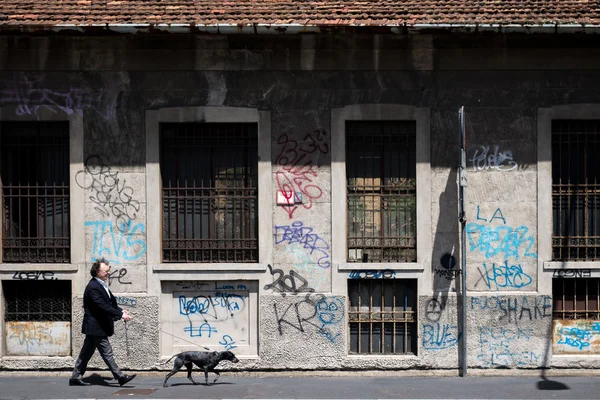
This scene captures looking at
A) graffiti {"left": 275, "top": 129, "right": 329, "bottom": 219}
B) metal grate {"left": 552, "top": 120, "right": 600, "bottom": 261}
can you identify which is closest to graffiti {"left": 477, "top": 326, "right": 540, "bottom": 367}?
metal grate {"left": 552, "top": 120, "right": 600, "bottom": 261}

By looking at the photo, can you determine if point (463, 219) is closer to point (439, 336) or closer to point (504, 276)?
point (504, 276)

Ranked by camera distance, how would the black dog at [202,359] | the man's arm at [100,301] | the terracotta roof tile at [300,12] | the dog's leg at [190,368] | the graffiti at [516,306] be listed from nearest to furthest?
1. the man's arm at [100,301]
2. the black dog at [202,359]
3. the dog's leg at [190,368]
4. the terracotta roof tile at [300,12]
5. the graffiti at [516,306]

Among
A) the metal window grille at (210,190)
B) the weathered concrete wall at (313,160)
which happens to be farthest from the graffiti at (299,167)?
the metal window grille at (210,190)

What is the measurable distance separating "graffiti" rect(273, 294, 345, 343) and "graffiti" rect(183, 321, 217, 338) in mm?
939

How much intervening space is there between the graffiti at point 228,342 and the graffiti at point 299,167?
187 cm

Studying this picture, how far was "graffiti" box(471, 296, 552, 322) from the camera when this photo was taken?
1209 centimetres

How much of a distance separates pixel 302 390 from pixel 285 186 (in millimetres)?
2752

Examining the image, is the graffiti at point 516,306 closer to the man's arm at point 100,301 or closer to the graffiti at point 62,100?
the man's arm at point 100,301

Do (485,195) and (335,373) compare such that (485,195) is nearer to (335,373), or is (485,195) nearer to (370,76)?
(370,76)

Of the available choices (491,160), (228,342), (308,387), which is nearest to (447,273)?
(491,160)

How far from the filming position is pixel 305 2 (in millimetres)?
12305

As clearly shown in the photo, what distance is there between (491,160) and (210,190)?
3815 millimetres

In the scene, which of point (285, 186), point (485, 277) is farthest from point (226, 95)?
point (485, 277)

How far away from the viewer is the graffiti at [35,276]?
40.1 feet
